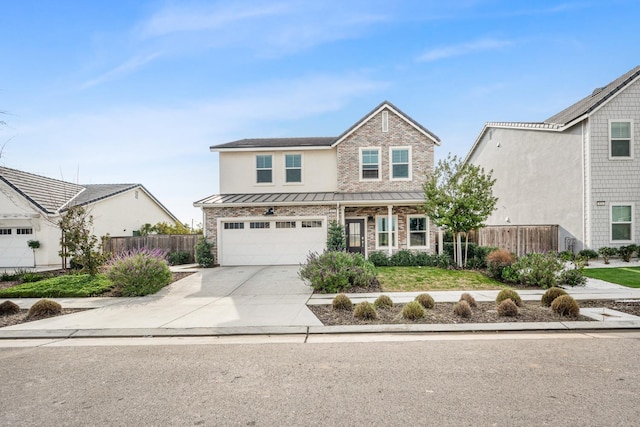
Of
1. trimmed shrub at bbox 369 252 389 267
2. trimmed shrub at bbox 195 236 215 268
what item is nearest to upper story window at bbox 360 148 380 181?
trimmed shrub at bbox 369 252 389 267

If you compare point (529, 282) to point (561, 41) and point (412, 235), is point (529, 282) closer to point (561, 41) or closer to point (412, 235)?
point (412, 235)

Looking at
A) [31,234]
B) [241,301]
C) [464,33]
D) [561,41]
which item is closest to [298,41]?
[464,33]

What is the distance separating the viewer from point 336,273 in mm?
10586

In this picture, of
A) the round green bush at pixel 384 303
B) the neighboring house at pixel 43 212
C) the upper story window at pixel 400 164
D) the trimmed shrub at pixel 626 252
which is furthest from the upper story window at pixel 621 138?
A: the neighboring house at pixel 43 212

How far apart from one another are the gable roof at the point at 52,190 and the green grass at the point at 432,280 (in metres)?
17.2

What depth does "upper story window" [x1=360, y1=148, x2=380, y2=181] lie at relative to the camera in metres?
17.8

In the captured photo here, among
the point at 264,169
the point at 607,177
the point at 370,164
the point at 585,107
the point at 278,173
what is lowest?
the point at 607,177

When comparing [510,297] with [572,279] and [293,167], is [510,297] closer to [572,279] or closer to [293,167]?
[572,279]

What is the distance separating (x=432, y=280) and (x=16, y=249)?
72.4 ft

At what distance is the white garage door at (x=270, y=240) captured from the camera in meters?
16.8

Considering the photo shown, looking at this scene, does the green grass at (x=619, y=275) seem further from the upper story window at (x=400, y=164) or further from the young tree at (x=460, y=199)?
the upper story window at (x=400, y=164)

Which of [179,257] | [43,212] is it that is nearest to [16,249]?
[43,212]

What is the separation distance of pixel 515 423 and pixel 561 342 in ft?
10.8

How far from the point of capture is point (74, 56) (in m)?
11.8
